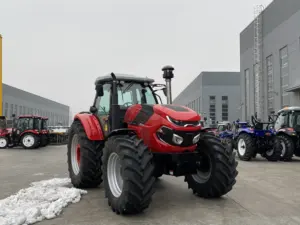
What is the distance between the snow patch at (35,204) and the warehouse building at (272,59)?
73.3 feet

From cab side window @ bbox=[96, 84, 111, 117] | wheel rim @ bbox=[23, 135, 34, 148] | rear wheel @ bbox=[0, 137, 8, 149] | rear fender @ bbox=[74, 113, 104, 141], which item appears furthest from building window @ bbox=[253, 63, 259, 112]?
rear fender @ bbox=[74, 113, 104, 141]

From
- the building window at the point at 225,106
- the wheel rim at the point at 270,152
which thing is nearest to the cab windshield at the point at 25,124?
the wheel rim at the point at 270,152

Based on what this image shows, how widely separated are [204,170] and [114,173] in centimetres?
161

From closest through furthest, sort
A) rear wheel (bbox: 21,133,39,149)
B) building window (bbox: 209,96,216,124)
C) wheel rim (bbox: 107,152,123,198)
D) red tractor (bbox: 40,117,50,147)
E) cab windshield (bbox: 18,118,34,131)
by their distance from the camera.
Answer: wheel rim (bbox: 107,152,123,198) → rear wheel (bbox: 21,133,39,149) → cab windshield (bbox: 18,118,34,131) → red tractor (bbox: 40,117,50,147) → building window (bbox: 209,96,216,124)

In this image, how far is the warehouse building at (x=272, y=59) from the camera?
87.1 ft

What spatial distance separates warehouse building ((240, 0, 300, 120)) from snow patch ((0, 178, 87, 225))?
73.3 ft

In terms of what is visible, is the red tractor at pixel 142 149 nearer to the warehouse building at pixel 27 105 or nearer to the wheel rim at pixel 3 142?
the wheel rim at pixel 3 142

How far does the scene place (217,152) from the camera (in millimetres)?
5059

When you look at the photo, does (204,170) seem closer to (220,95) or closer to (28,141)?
(28,141)

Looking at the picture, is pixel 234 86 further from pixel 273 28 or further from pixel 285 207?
pixel 285 207

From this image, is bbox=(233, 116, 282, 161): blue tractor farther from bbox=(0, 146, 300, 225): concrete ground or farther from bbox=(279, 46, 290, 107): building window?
bbox=(279, 46, 290, 107): building window

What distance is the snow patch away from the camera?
413 cm

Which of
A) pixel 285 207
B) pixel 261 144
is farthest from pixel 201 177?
pixel 261 144

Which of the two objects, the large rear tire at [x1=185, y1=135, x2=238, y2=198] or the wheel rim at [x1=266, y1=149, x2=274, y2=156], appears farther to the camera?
the wheel rim at [x1=266, y1=149, x2=274, y2=156]
